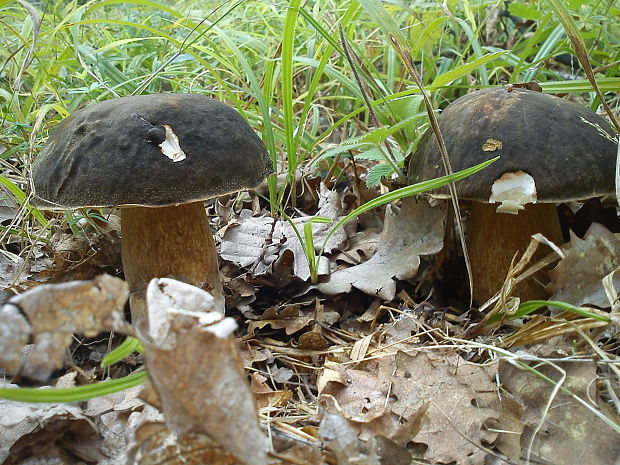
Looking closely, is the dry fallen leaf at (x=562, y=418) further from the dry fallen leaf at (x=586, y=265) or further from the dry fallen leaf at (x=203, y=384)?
the dry fallen leaf at (x=203, y=384)

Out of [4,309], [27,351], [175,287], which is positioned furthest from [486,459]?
[27,351]

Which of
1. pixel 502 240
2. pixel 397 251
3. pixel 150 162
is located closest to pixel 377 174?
pixel 397 251

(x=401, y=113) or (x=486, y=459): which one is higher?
(x=401, y=113)

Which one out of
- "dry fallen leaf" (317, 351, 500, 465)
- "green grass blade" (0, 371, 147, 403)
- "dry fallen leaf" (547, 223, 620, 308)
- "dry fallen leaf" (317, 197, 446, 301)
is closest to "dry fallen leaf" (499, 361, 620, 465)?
"dry fallen leaf" (317, 351, 500, 465)

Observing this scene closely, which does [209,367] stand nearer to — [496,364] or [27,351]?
[496,364]

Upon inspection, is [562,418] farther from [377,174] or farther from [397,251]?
[377,174]

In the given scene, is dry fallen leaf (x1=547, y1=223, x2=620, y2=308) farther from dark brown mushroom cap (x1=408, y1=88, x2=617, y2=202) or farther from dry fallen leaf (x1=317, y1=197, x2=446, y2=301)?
dry fallen leaf (x1=317, y1=197, x2=446, y2=301)
